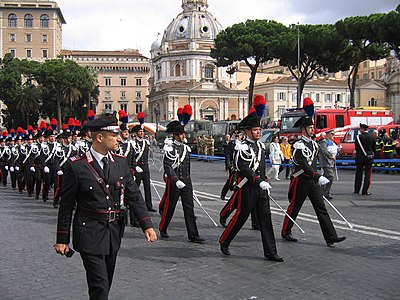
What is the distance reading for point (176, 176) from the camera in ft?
28.2

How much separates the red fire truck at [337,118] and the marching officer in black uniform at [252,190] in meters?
21.6

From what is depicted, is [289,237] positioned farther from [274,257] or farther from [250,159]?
[250,159]

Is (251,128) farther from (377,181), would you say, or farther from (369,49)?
(369,49)

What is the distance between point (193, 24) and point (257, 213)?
88185mm

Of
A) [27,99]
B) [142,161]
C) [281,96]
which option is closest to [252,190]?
[142,161]

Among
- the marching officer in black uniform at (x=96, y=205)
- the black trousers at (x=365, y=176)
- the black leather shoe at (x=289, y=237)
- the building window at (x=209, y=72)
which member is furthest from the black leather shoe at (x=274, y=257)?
the building window at (x=209, y=72)

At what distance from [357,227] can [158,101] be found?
3355 inches

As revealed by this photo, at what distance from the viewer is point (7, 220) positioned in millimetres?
11180

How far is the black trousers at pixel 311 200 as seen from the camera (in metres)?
7.84

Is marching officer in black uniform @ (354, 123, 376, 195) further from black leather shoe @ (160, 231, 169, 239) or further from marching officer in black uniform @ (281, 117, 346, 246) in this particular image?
black leather shoe @ (160, 231, 169, 239)

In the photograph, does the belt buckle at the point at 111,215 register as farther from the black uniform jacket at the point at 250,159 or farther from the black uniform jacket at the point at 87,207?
the black uniform jacket at the point at 250,159

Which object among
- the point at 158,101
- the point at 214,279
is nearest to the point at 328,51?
the point at 214,279

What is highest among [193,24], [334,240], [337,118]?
[193,24]

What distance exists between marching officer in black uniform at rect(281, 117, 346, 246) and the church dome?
280 ft
